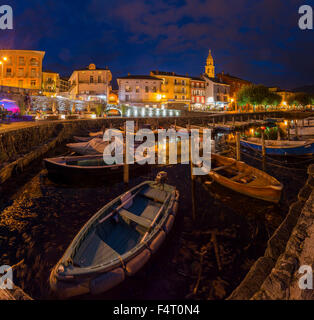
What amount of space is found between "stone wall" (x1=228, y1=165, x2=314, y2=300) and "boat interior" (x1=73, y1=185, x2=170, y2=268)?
2923 millimetres

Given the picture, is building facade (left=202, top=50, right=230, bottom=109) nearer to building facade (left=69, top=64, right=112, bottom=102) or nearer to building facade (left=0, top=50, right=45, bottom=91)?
building facade (left=69, top=64, right=112, bottom=102)

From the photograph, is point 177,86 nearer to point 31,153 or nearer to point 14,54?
point 14,54

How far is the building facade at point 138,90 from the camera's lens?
5469 centimetres

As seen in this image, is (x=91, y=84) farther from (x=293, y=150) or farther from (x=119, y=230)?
(x=119, y=230)

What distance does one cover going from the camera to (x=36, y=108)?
124 ft

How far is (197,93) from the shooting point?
67375 millimetres

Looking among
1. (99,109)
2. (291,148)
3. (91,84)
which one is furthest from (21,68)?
(291,148)

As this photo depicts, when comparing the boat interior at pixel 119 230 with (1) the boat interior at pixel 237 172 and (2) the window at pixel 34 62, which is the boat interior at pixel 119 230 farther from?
(2) the window at pixel 34 62

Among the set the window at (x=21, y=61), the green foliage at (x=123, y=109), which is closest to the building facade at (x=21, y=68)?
the window at (x=21, y=61)

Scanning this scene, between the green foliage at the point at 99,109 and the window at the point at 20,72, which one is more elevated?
the window at the point at 20,72

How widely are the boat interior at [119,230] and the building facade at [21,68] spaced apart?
180ft

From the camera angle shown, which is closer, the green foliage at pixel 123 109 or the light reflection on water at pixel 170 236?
the light reflection on water at pixel 170 236

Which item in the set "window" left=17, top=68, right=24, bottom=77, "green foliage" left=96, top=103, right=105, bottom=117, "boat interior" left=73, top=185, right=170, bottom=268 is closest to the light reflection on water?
"boat interior" left=73, top=185, right=170, bottom=268
